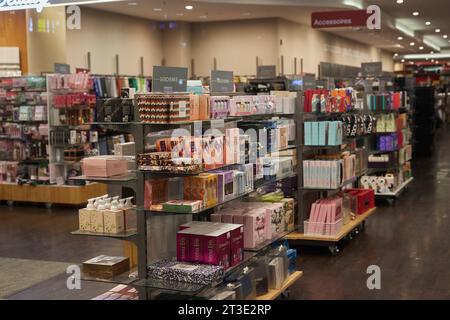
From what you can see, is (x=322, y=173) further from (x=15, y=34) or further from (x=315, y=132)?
(x=15, y=34)

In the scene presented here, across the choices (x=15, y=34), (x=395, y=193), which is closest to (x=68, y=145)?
(x=15, y=34)

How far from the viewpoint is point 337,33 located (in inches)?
813

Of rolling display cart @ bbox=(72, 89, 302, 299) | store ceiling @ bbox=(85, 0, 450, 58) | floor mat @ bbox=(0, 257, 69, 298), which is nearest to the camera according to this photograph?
rolling display cart @ bbox=(72, 89, 302, 299)

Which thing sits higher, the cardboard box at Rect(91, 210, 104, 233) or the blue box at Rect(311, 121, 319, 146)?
the blue box at Rect(311, 121, 319, 146)

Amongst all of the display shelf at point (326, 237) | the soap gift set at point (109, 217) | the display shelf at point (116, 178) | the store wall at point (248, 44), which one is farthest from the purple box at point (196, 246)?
the store wall at point (248, 44)

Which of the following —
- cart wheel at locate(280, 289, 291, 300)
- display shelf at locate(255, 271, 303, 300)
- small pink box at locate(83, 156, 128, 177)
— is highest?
small pink box at locate(83, 156, 128, 177)

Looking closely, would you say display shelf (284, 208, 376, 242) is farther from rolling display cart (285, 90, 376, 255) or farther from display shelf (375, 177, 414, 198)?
display shelf (375, 177, 414, 198)

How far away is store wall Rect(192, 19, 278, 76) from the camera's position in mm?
16359

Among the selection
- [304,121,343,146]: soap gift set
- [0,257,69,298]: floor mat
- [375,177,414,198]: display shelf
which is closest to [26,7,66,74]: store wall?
[0,257,69,298]: floor mat

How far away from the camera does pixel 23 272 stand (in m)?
6.43

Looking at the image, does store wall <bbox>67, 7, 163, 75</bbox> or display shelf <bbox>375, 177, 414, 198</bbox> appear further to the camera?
store wall <bbox>67, 7, 163, 75</bbox>

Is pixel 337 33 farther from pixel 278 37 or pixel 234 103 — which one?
pixel 234 103

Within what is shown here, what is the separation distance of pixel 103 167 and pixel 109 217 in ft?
1.19

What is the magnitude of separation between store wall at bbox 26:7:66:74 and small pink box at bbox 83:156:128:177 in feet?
25.8
